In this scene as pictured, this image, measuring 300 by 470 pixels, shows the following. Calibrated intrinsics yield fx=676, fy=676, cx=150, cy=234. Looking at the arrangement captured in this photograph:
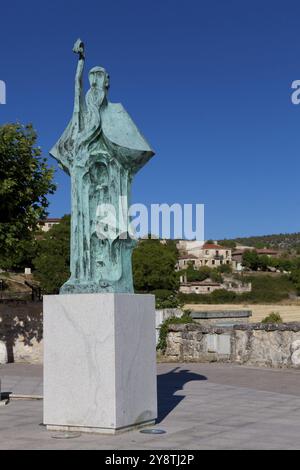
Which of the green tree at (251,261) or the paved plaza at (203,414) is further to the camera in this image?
the green tree at (251,261)

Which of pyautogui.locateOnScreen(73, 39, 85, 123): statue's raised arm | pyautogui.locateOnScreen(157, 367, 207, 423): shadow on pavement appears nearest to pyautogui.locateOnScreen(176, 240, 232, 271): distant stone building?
pyautogui.locateOnScreen(157, 367, 207, 423): shadow on pavement

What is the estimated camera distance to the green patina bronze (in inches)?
316

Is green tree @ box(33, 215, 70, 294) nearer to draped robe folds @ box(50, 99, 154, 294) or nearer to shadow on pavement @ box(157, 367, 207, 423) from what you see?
shadow on pavement @ box(157, 367, 207, 423)

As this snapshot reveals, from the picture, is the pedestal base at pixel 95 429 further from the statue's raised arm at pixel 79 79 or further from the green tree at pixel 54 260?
the green tree at pixel 54 260

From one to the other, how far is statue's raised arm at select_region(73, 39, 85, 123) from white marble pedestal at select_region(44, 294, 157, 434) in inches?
94.7

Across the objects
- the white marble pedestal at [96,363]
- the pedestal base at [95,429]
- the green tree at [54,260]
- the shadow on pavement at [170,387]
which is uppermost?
the green tree at [54,260]

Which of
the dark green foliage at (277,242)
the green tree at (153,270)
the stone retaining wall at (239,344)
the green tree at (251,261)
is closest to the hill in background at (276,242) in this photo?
the dark green foliage at (277,242)

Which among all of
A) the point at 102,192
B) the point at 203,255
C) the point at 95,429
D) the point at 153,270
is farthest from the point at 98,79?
the point at 203,255

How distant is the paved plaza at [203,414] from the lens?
699 centimetres

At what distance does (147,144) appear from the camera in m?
8.24

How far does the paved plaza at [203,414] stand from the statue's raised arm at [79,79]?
155 inches
